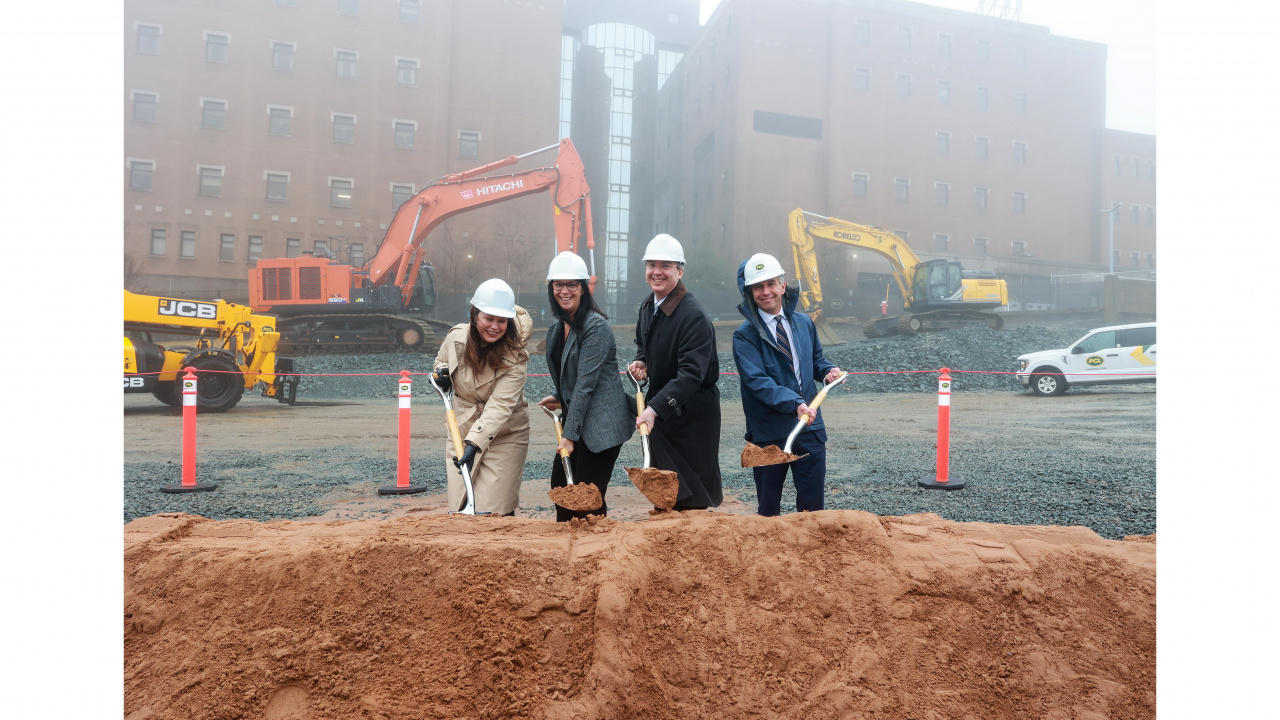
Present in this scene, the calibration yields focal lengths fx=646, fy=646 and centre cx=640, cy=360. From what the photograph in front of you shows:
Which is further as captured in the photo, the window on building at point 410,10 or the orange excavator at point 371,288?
the window on building at point 410,10

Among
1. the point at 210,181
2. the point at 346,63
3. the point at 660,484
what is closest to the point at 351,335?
the point at 210,181

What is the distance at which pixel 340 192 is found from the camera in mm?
22969

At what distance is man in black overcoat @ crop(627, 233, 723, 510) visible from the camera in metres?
3.09

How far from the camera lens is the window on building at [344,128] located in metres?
22.8

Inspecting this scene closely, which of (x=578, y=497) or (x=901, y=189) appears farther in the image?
(x=901, y=189)

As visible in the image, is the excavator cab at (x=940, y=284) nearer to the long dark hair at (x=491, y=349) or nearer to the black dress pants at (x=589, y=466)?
the black dress pants at (x=589, y=466)

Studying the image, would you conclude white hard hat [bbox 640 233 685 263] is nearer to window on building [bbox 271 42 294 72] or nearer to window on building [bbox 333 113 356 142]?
window on building [bbox 333 113 356 142]

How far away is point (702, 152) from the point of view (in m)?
30.0

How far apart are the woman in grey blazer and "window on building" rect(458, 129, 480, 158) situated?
2304 cm

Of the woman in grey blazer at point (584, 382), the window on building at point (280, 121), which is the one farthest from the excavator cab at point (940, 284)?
the window on building at point (280, 121)

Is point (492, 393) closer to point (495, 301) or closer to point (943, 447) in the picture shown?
point (495, 301)

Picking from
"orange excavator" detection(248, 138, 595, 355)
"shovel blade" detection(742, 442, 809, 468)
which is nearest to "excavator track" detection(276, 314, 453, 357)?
"orange excavator" detection(248, 138, 595, 355)

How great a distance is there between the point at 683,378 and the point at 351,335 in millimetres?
13933

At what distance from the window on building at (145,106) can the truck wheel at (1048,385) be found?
26.6m
